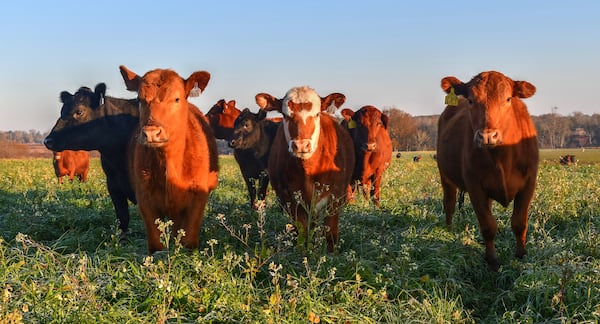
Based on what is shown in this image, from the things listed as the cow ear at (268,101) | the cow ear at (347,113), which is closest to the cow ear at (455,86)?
the cow ear at (268,101)

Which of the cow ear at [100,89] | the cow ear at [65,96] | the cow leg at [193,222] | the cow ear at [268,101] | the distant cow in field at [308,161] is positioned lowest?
the cow leg at [193,222]

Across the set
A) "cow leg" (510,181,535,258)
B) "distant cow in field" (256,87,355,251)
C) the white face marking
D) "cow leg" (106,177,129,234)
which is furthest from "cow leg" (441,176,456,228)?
"cow leg" (106,177,129,234)

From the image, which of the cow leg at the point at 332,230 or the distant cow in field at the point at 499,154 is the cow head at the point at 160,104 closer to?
the cow leg at the point at 332,230

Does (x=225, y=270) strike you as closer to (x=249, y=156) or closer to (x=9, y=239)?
(x=9, y=239)

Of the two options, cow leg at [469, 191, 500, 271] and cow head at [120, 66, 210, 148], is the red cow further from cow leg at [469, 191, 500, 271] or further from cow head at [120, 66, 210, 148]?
cow leg at [469, 191, 500, 271]

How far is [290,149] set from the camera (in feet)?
18.3

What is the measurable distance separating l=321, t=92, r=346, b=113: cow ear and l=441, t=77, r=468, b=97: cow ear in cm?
134

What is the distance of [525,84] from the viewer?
565cm

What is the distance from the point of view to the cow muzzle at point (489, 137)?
199 inches

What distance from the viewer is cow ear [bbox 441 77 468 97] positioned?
19.9 ft

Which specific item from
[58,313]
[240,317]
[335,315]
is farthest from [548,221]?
[58,313]

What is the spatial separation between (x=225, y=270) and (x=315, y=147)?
1.95 metres

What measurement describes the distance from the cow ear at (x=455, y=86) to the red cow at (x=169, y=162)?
3.07 meters

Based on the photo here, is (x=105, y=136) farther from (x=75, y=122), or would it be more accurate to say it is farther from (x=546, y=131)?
(x=546, y=131)
